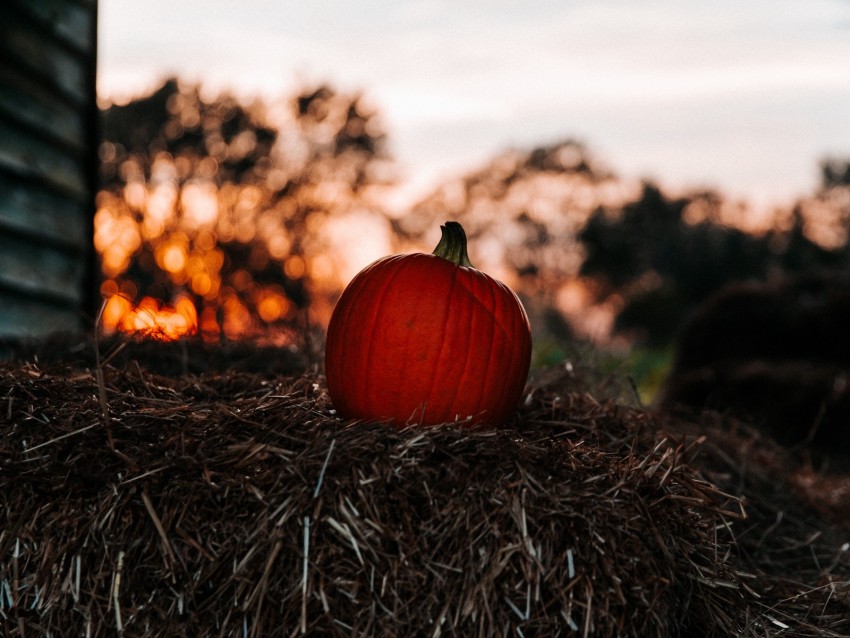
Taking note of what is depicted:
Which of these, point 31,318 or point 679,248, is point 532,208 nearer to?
point 679,248

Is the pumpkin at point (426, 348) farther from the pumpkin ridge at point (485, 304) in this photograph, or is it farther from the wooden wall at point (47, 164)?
the wooden wall at point (47, 164)

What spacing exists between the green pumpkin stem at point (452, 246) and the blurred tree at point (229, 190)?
15.2 m

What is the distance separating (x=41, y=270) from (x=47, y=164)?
0.52 m

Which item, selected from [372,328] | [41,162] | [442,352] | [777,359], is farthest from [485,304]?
[777,359]

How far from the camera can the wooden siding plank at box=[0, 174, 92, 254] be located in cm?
374

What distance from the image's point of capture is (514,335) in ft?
7.39

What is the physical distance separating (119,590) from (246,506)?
297 millimetres

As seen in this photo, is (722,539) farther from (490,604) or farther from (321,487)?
(321,487)

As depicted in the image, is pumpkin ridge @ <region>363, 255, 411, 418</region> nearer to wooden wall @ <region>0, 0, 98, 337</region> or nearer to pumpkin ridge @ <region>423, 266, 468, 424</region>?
pumpkin ridge @ <region>423, 266, 468, 424</region>

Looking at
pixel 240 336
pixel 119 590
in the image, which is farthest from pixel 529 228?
pixel 119 590

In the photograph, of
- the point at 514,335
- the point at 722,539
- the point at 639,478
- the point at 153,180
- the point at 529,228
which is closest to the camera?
the point at 639,478

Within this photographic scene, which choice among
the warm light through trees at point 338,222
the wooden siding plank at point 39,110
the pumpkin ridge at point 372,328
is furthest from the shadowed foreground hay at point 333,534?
the warm light through trees at point 338,222

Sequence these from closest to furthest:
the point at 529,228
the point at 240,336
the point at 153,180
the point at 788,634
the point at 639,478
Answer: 1. the point at 639,478
2. the point at 788,634
3. the point at 240,336
4. the point at 153,180
5. the point at 529,228

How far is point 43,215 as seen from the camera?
13.1 ft
